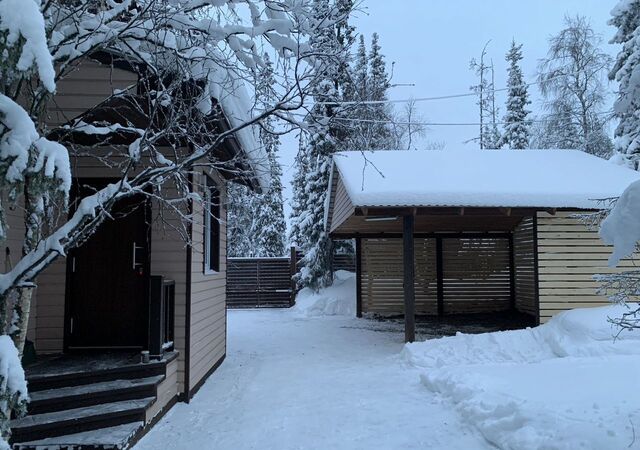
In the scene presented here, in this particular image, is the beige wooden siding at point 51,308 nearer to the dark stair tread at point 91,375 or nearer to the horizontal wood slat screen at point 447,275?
the dark stair tread at point 91,375

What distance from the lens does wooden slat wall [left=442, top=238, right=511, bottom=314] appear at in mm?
13797

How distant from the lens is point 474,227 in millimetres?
12938

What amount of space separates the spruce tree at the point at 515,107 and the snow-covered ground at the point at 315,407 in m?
19.5

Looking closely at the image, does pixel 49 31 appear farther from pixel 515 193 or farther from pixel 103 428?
pixel 515 193

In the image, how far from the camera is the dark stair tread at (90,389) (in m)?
4.21

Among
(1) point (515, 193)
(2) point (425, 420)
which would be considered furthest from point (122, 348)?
(1) point (515, 193)

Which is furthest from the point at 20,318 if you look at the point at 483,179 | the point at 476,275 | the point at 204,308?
the point at 476,275

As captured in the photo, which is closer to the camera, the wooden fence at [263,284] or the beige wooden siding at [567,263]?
the beige wooden siding at [567,263]

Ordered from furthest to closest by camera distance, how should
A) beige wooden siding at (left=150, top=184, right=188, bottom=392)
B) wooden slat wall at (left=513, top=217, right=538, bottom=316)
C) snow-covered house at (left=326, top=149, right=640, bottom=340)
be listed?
wooden slat wall at (left=513, top=217, right=538, bottom=316) → snow-covered house at (left=326, top=149, right=640, bottom=340) → beige wooden siding at (left=150, top=184, right=188, bottom=392)

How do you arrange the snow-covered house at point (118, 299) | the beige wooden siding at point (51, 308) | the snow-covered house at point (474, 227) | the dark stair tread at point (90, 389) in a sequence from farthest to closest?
1. the snow-covered house at point (474, 227)
2. the beige wooden siding at point (51, 308)
3. the snow-covered house at point (118, 299)
4. the dark stair tread at point (90, 389)

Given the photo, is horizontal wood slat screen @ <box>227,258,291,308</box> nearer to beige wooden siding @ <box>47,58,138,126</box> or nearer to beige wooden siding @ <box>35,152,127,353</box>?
beige wooden siding @ <box>35,152,127,353</box>

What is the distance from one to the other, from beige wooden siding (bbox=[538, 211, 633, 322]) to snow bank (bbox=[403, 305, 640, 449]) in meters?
0.59

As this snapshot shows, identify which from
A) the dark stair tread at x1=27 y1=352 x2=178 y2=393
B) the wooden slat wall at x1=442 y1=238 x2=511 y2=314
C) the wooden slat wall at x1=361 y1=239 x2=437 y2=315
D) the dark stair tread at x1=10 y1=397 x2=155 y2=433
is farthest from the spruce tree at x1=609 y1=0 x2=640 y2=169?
the dark stair tread at x1=10 y1=397 x2=155 y2=433

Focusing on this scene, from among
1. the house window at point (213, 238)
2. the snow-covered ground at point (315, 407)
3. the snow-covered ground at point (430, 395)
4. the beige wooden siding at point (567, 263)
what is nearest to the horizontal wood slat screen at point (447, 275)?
the snow-covered ground at point (430, 395)
